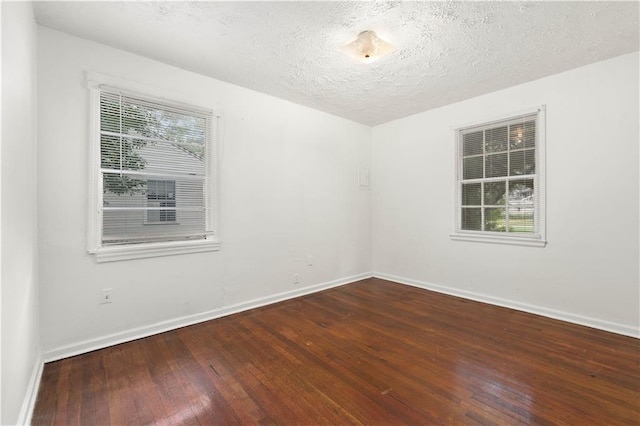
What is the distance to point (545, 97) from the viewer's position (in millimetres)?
3252

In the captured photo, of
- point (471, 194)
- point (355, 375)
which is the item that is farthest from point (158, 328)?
point (471, 194)

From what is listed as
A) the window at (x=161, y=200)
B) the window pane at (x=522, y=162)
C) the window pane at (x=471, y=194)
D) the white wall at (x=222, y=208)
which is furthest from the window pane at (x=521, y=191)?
the window at (x=161, y=200)

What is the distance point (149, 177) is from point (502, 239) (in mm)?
4018

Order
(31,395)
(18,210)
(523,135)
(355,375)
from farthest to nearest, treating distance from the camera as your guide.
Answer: (523,135), (355,375), (31,395), (18,210)

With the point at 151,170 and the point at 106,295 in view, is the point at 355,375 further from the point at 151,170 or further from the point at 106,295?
the point at 151,170

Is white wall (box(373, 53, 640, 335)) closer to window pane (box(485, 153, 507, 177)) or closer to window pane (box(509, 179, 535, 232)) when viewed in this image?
window pane (box(509, 179, 535, 232))

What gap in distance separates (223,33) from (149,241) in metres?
2.00

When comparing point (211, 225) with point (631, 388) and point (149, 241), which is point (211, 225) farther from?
point (631, 388)

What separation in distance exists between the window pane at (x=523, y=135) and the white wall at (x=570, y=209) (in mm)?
169

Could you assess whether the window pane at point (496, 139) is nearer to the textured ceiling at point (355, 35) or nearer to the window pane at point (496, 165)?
the window pane at point (496, 165)

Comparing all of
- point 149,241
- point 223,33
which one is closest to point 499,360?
point 149,241

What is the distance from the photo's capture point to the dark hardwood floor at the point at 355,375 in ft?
5.61

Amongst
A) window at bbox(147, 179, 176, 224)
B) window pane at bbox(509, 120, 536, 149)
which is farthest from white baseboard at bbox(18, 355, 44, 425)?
window pane at bbox(509, 120, 536, 149)

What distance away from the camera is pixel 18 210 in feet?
5.17
